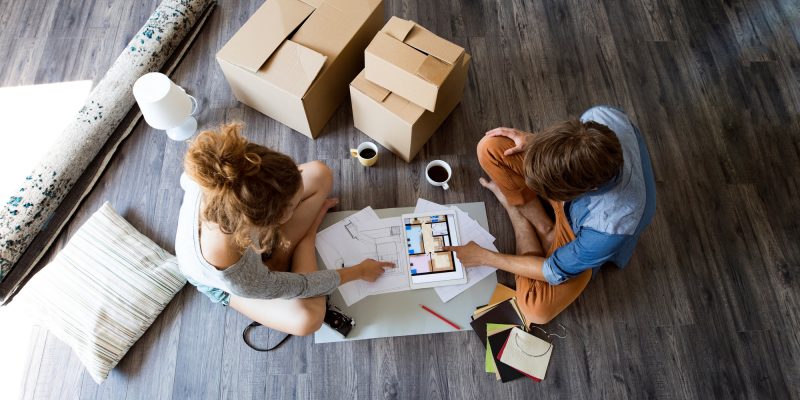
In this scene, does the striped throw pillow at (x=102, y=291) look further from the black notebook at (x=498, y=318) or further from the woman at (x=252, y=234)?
the black notebook at (x=498, y=318)

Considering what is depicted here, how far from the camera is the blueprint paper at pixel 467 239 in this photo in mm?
1583

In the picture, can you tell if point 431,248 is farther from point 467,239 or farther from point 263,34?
point 263,34

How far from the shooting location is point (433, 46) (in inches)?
59.5

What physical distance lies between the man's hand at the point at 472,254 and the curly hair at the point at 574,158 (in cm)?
46

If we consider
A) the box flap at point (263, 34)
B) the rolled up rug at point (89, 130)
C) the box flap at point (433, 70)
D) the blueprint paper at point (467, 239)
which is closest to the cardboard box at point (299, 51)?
→ the box flap at point (263, 34)

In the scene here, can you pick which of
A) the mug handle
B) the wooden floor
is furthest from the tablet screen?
the mug handle

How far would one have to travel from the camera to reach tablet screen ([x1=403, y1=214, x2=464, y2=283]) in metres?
1.59

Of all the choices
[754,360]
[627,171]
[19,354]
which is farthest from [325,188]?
[754,360]

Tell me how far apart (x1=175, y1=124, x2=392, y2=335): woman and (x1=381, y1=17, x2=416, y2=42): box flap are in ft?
1.76

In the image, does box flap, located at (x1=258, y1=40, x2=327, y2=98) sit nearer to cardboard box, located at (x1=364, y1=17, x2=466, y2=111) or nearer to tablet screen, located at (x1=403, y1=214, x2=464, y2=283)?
cardboard box, located at (x1=364, y1=17, x2=466, y2=111)

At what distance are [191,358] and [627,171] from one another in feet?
4.70

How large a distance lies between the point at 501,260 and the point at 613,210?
43 cm

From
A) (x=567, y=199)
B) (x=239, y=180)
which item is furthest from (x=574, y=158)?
(x=239, y=180)

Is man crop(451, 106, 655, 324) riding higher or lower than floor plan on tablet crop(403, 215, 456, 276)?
higher
